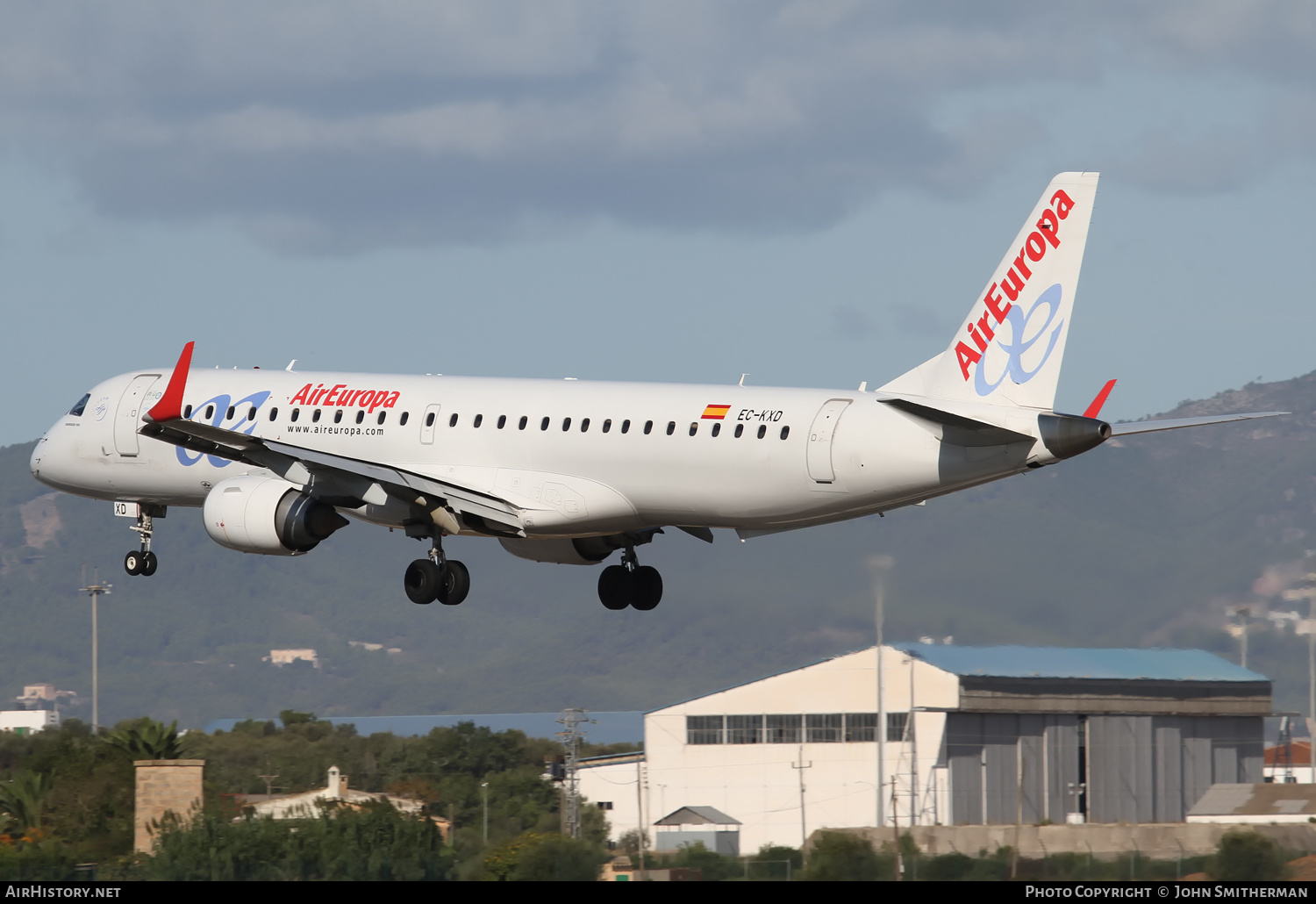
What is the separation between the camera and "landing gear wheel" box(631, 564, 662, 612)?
149ft

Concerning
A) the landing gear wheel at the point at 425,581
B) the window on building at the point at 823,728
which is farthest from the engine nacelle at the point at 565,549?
the window on building at the point at 823,728

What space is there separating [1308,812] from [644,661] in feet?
429

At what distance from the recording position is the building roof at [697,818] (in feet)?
266

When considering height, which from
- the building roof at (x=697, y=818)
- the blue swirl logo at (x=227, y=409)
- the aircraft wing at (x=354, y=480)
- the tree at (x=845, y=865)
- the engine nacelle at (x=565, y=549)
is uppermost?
the blue swirl logo at (x=227, y=409)

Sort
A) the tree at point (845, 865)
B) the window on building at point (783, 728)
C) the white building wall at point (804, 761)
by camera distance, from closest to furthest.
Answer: the tree at point (845, 865), the white building wall at point (804, 761), the window on building at point (783, 728)

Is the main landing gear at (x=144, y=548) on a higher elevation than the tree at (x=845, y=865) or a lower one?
higher

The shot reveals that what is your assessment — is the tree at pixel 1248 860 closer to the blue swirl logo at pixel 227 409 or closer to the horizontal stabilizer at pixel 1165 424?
the horizontal stabilizer at pixel 1165 424

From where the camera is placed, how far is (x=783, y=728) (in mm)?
84688

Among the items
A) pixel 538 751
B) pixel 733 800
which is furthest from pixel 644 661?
pixel 733 800

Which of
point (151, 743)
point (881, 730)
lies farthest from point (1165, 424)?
point (151, 743)

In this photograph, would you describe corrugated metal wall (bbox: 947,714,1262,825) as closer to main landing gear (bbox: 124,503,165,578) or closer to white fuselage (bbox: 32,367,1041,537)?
main landing gear (bbox: 124,503,165,578)

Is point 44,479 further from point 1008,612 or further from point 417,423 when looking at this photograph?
point 1008,612

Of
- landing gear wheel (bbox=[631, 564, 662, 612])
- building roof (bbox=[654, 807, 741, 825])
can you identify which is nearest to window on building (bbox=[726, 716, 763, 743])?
building roof (bbox=[654, 807, 741, 825])

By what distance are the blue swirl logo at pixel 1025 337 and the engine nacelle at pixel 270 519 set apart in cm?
1462
